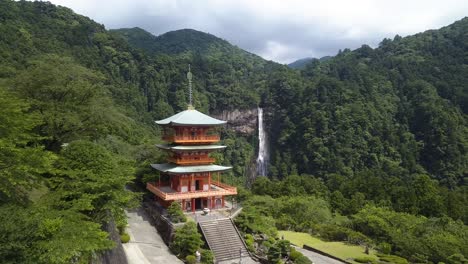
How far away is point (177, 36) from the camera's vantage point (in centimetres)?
19112

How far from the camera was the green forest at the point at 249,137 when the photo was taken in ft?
45.6

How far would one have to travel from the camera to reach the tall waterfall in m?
91.6

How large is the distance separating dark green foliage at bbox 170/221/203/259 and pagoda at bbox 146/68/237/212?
13.7 ft

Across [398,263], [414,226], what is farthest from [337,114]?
[398,263]

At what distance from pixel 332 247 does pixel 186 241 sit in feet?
38.8

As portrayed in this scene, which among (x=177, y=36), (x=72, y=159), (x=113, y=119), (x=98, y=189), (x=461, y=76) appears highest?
(x=177, y=36)

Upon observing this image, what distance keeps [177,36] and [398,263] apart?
179282 mm

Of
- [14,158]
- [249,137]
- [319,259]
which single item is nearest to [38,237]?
[14,158]

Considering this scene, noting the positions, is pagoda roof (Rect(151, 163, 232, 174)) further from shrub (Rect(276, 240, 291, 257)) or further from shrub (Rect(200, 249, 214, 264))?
shrub (Rect(276, 240, 291, 257))

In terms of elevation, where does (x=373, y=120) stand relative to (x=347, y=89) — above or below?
below

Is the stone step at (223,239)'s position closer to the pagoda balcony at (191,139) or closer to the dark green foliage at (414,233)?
the pagoda balcony at (191,139)

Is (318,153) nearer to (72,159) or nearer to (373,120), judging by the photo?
(373,120)

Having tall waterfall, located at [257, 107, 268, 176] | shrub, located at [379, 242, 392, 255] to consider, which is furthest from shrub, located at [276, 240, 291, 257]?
tall waterfall, located at [257, 107, 268, 176]

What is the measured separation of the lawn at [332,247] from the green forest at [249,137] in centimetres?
133
